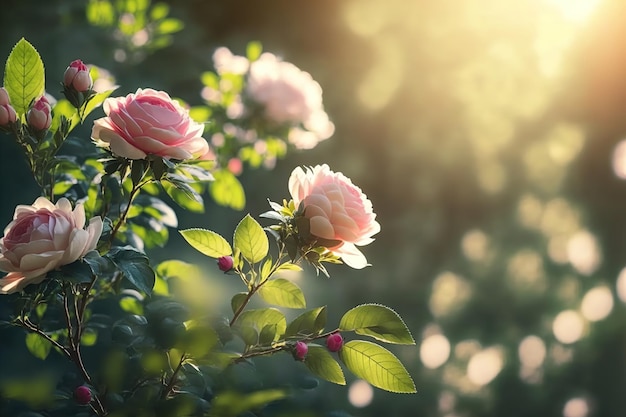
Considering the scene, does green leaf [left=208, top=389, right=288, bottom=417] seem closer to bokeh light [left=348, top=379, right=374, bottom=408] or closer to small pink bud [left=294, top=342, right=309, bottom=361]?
small pink bud [left=294, top=342, right=309, bottom=361]

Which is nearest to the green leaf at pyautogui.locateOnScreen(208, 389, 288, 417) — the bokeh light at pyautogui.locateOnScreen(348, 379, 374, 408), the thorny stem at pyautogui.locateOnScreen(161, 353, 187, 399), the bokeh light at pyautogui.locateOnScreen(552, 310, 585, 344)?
the thorny stem at pyautogui.locateOnScreen(161, 353, 187, 399)

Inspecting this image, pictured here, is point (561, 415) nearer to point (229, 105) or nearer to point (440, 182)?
point (440, 182)

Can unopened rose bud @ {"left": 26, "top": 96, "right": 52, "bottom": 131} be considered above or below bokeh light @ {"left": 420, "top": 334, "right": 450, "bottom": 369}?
below

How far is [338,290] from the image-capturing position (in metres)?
2.36

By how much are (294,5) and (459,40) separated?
0.59 meters

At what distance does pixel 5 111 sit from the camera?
0.67 meters

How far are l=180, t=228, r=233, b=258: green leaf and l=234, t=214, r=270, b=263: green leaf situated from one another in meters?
0.02

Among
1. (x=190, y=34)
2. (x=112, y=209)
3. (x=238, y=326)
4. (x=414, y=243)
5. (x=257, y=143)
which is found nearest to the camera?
(x=238, y=326)

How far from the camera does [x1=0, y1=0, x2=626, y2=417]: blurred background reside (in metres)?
2.48

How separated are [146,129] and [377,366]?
11.5 inches

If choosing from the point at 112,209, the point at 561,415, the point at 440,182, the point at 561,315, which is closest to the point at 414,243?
the point at 440,182

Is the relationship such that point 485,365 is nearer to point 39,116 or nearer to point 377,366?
point 377,366

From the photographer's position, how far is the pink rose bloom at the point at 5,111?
665mm

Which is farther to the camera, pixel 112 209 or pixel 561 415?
pixel 561 415
